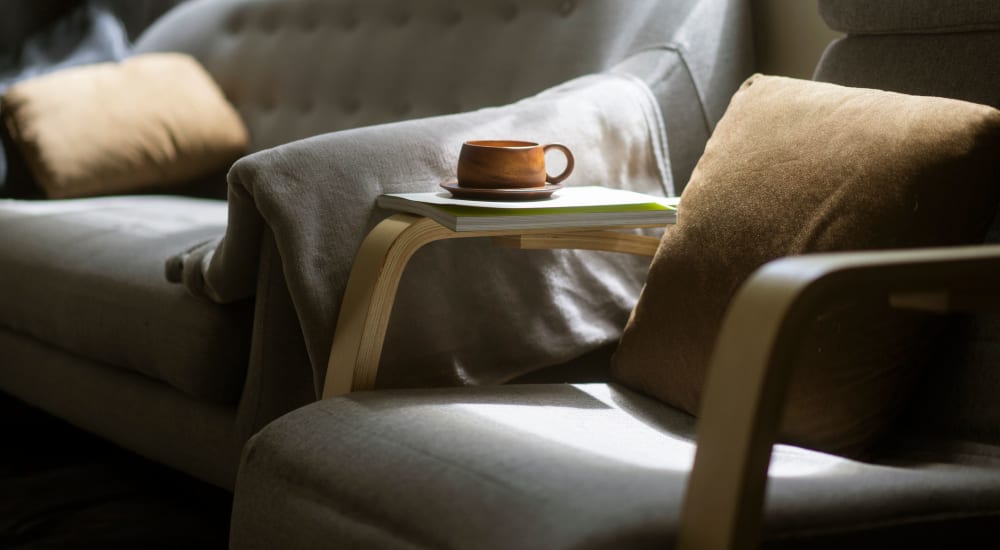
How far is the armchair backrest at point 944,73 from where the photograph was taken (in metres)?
1.22

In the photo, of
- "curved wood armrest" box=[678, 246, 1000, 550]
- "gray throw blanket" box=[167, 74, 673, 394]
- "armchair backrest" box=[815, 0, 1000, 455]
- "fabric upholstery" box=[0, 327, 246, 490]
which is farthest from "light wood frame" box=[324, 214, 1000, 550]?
"fabric upholstery" box=[0, 327, 246, 490]

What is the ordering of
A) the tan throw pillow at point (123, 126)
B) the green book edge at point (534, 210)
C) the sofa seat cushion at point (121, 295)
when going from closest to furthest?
the green book edge at point (534, 210) → the sofa seat cushion at point (121, 295) → the tan throw pillow at point (123, 126)

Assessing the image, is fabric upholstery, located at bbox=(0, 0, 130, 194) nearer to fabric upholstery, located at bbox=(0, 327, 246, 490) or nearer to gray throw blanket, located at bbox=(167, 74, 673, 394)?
fabric upholstery, located at bbox=(0, 327, 246, 490)

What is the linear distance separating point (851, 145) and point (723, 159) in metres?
0.17

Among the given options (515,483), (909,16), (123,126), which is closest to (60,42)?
(123,126)

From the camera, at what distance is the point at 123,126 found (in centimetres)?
252

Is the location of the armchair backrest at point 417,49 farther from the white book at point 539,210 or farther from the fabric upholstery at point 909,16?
the white book at point 539,210

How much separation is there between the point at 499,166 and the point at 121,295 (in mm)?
749

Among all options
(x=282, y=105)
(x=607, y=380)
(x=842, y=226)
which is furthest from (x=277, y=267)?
(x=282, y=105)

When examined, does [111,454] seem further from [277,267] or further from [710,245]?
[710,245]

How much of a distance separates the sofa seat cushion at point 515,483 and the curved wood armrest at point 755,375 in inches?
2.3

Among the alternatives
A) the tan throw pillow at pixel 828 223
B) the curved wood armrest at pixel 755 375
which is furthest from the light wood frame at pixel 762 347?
the tan throw pillow at pixel 828 223

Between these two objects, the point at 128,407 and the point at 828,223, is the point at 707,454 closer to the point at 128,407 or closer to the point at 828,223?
the point at 828,223

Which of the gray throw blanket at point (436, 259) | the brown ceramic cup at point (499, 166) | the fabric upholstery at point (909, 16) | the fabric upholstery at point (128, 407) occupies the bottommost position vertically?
the fabric upholstery at point (128, 407)
